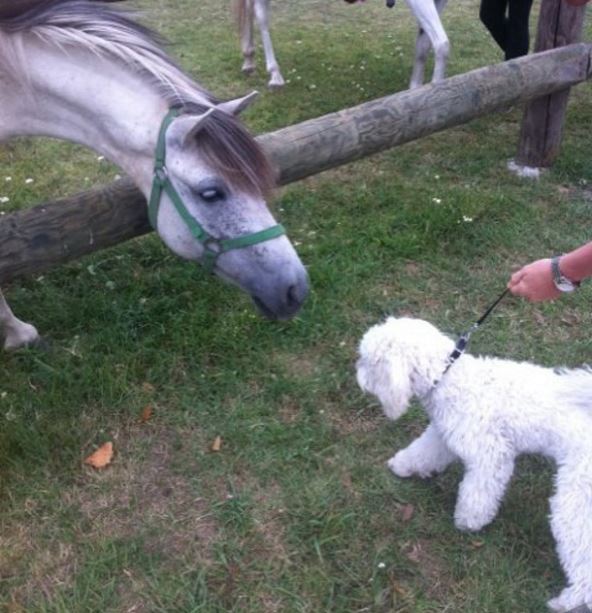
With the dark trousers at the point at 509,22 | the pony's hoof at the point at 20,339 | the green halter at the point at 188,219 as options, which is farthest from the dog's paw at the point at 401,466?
the dark trousers at the point at 509,22

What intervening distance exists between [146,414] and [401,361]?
1.24 m

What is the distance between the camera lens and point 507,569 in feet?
7.30

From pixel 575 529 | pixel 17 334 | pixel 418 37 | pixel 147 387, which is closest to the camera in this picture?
pixel 575 529

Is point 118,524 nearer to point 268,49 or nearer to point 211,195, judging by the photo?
point 211,195

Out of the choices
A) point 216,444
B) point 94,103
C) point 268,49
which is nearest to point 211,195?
point 94,103

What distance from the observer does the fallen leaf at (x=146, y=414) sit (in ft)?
9.28

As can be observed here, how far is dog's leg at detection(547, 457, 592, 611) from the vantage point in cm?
195

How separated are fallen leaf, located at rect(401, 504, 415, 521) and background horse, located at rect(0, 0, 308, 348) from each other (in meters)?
0.83

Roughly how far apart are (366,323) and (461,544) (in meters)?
1.32

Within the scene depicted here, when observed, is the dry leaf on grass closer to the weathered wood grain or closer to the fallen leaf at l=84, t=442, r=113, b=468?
the fallen leaf at l=84, t=442, r=113, b=468

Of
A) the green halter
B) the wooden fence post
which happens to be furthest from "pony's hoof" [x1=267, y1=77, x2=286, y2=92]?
the green halter

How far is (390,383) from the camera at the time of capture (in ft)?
6.97

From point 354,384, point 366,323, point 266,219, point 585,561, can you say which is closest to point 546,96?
point 366,323

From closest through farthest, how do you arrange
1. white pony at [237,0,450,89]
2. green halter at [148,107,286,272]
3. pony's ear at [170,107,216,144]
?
pony's ear at [170,107,216,144]
green halter at [148,107,286,272]
white pony at [237,0,450,89]
